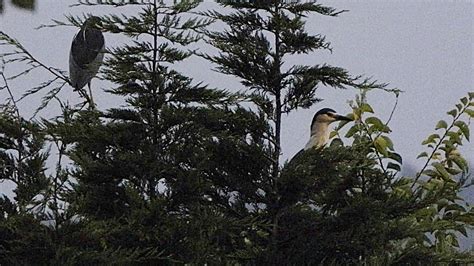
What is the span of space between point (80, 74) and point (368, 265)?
3.12 feet

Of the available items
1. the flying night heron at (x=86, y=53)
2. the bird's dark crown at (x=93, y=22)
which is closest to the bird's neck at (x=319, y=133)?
the flying night heron at (x=86, y=53)

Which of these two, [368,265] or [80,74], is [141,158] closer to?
[368,265]

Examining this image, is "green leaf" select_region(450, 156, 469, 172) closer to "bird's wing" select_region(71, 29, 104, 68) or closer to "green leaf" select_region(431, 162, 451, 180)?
"green leaf" select_region(431, 162, 451, 180)

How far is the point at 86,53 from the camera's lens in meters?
2.24

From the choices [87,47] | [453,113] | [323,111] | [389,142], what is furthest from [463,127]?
[87,47]

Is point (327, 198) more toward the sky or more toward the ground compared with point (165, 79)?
more toward the ground

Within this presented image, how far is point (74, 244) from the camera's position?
1.58m

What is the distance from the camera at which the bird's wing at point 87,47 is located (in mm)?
2084

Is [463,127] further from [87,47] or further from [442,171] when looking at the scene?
[87,47]

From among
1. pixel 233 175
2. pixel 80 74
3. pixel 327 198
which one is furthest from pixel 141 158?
pixel 80 74

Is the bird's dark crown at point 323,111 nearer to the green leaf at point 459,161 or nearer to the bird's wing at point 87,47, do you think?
the green leaf at point 459,161

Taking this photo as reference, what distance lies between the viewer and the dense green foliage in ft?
5.74

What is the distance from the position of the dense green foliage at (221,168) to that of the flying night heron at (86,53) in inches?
1.9

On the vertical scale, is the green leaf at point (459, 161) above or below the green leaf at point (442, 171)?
above
